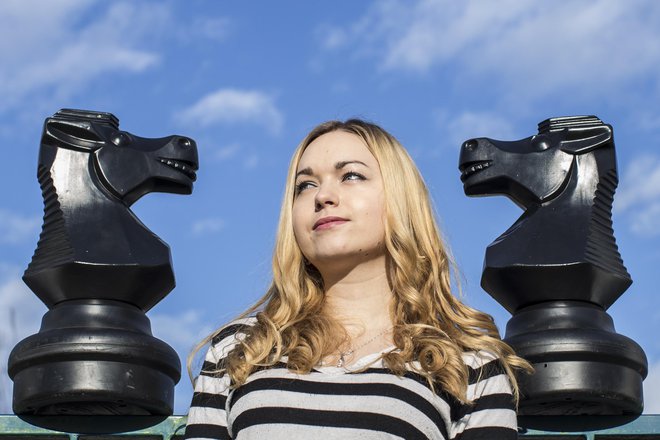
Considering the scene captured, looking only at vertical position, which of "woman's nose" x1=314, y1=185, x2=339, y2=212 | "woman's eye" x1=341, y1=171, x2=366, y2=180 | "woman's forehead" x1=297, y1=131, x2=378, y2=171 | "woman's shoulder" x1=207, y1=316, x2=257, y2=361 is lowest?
"woman's shoulder" x1=207, y1=316, x2=257, y2=361

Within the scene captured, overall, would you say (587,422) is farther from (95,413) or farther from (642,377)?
(95,413)

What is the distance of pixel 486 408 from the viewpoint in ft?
10.2

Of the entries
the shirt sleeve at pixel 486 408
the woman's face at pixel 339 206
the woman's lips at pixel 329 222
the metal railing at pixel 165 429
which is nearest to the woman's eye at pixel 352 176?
the woman's face at pixel 339 206

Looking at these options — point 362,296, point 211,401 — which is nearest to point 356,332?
point 362,296

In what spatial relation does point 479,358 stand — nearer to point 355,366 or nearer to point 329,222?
point 355,366

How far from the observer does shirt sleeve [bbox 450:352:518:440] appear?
3.09m

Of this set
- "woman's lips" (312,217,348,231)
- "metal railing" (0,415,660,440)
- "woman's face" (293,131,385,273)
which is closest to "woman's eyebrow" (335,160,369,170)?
"woman's face" (293,131,385,273)

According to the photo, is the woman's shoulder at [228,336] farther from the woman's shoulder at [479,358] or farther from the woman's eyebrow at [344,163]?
the woman's shoulder at [479,358]

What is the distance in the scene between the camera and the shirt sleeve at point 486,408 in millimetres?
3092

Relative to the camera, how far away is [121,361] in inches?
131

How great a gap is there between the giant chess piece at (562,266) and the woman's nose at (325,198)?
1.51ft

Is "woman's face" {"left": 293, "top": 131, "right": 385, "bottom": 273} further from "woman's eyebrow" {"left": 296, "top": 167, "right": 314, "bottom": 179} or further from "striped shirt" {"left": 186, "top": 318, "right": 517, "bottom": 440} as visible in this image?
"striped shirt" {"left": 186, "top": 318, "right": 517, "bottom": 440}

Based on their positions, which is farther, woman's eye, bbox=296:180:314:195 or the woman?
woman's eye, bbox=296:180:314:195

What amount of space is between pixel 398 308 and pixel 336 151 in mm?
406
